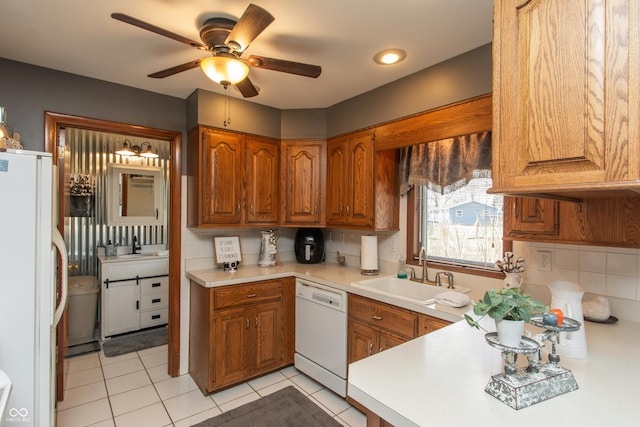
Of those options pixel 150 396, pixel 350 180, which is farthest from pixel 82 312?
pixel 350 180

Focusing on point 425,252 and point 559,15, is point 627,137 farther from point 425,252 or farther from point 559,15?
point 425,252

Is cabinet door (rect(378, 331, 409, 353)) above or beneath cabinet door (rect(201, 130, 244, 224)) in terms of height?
beneath

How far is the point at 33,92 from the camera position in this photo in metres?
2.23

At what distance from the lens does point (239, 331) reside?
8.50ft

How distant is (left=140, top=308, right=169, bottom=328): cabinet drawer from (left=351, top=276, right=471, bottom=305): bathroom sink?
262 centimetres

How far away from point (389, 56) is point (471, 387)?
6.20 feet

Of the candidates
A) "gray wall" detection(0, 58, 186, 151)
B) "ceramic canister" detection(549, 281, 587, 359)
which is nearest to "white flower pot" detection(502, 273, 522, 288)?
"ceramic canister" detection(549, 281, 587, 359)

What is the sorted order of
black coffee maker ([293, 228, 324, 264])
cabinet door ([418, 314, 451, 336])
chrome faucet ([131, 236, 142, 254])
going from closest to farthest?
cabinet door ([418, 314, 451, 336]), black coffee maker ([293, 228, 324, 264]), chrome faucet ([131, 236, 142, 254])

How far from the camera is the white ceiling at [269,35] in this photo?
1.58 meters

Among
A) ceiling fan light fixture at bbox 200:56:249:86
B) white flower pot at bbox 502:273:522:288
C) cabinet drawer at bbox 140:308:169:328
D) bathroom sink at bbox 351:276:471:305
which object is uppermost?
ceiling fan light fixture at bbox 200:56:249:86

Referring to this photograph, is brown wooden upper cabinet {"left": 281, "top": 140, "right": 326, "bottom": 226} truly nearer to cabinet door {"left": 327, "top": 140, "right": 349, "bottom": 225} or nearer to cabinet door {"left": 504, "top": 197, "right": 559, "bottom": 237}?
cabinet door {"left": 327, "top": 140, "right": 349, "bottom": 225}

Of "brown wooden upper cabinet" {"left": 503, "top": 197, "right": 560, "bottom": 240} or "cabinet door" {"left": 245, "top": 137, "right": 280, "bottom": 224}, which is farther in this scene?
"cabinet door" {"left": 245, "top": 137, "right": 280, "bottom": 224}

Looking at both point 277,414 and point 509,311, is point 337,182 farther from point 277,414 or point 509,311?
point 509,311

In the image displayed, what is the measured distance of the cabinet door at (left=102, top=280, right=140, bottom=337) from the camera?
3.48 m
